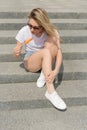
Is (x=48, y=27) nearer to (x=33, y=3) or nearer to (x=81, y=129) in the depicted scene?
(x=81, y=129)

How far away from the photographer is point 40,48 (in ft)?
13.4

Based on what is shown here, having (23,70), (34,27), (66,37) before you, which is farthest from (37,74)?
(66,37)

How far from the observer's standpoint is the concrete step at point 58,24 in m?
5.24

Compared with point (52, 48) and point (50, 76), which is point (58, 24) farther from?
point (50, 76)

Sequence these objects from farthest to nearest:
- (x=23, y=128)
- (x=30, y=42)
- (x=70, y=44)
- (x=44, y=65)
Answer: (x=70, y=44)
(x=30, y=42)
(x=44, y=65)
(x=23, y=128)

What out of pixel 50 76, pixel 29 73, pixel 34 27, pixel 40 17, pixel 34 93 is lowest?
pixel 34 93

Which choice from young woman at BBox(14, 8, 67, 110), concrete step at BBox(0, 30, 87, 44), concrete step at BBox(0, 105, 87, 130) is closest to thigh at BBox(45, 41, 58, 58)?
young woman at BBox(14, 8, 67, 110)

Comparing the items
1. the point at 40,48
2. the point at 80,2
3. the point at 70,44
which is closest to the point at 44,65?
the point at 40,48

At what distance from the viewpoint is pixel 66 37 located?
500 cm

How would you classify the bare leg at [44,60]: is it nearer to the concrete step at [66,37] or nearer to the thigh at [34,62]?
the thigh at [34,62]

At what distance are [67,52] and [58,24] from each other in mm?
947

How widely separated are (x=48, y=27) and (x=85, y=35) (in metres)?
1.58

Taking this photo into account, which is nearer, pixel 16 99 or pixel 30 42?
pixel 16 99

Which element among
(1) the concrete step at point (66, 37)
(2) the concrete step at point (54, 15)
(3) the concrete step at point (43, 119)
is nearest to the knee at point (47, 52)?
(3) the concrete step at point (43, 119)
